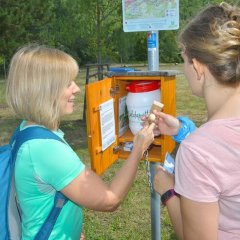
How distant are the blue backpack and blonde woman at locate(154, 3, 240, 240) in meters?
0.51

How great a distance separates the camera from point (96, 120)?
7.18 feet

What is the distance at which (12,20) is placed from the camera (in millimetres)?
13883

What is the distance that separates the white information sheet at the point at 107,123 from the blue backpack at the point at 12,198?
65 centimetres

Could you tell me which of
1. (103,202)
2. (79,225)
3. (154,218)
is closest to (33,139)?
(103,202)

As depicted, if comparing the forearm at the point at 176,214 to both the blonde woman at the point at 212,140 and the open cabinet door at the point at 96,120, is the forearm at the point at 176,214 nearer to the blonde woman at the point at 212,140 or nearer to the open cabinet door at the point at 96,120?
the blonde woman at the point at 212,140

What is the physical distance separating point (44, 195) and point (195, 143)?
71 cm

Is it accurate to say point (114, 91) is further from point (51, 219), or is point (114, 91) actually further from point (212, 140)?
point (212, 140)

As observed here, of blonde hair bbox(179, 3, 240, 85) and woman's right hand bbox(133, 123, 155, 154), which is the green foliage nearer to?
woman's right hand bbox(133, 123, 155, 154)

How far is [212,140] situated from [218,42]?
34cm

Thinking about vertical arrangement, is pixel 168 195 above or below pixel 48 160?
below

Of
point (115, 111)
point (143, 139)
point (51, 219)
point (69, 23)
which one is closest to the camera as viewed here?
point (51, 219)

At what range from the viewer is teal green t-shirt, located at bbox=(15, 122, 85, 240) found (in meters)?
1.55

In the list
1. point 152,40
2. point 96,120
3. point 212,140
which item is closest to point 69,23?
point 152,40

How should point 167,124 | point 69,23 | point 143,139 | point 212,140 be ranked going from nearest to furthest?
point 212,140 < point 143,139 < point 167,124 < point 69,23
